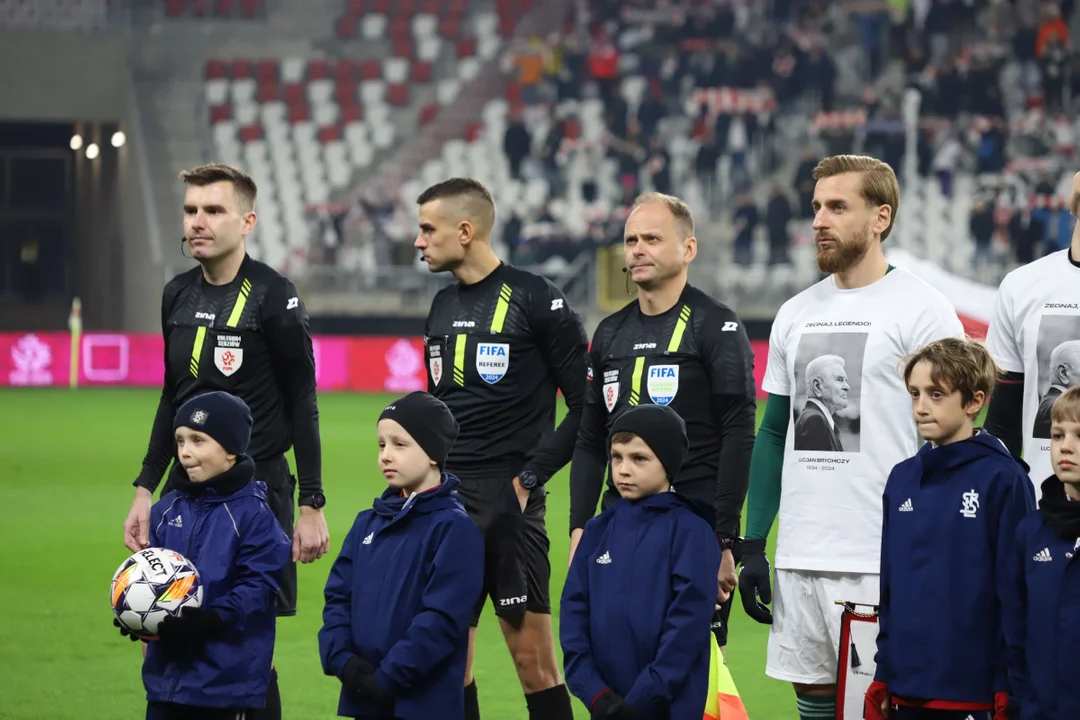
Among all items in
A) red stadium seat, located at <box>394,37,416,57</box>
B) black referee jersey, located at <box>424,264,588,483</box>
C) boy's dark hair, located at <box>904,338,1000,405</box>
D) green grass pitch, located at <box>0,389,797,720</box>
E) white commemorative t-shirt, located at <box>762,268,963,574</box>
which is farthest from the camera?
red stadium seat, located at <box>394,37,416,57</box>

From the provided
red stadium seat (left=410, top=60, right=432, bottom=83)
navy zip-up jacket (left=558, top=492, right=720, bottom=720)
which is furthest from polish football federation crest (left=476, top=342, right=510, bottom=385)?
red stadium seat (left=410, top=60, right=432, bottom=83)

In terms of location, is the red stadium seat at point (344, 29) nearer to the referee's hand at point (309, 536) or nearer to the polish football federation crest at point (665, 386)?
the referee's hand at point (309, 536)

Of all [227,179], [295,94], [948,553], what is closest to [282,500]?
[227,179]

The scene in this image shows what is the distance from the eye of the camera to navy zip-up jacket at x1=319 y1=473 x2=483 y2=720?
14.8 feet

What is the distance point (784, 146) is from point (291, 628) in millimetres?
23455

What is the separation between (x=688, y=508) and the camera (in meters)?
4.64

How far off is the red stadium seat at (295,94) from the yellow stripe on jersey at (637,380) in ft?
99.4

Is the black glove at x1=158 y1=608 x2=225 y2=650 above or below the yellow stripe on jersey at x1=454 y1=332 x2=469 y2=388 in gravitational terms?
below

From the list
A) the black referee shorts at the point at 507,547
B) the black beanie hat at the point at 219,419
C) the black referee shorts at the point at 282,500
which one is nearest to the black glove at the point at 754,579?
the black referee shorts at the point at 507,547

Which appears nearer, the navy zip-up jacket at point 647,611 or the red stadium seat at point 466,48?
the navy zip-up jacket at point 647,611

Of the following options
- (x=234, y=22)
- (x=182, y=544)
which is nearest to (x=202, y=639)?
(x=182, y=544)

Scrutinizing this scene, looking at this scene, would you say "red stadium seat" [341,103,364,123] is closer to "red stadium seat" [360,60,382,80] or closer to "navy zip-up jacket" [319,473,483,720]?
"red stadium seat" [360,60,382,80]

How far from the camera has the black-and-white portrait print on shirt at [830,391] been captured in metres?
5.06

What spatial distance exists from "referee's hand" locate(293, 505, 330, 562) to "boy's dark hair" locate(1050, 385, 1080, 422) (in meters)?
2.78
